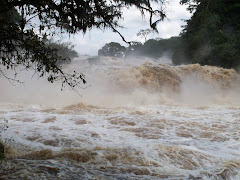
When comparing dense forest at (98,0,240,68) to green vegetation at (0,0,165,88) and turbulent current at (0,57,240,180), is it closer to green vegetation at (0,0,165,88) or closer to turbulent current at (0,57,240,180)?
turbulent current at (0,57,240,180)

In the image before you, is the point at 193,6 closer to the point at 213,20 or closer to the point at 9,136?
the point at 213,20

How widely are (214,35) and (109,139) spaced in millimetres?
16487

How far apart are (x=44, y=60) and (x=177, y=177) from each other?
2179 millimetres

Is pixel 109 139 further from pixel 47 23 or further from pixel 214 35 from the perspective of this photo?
pixel 214 35

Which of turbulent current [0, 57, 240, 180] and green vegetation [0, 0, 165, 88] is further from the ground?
green vegetation [0, 0, 165, 88]

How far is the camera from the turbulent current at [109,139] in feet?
10.7

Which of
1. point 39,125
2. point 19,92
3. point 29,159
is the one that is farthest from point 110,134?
point 19,92

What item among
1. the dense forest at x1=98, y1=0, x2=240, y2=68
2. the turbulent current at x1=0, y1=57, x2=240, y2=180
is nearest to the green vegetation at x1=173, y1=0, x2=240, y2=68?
the dense forest at x1=98, y1=0, x2=240, y2=68

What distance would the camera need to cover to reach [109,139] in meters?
4.85

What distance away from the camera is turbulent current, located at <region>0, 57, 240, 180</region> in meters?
3.27

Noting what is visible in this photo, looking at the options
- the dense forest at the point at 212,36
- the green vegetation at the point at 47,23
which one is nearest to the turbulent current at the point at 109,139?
the green vegetation at the point at 47,23

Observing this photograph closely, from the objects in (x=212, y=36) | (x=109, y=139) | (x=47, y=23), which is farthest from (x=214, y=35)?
(x=47, y=23)

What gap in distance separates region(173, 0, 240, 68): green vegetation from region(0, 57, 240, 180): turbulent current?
892 cm

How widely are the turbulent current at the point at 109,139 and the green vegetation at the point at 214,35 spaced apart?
8.92 meters
